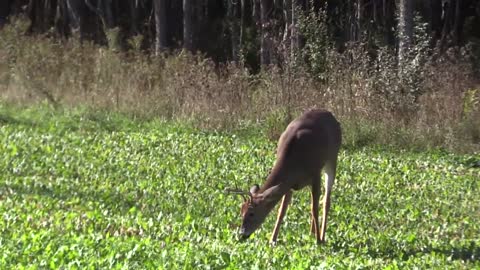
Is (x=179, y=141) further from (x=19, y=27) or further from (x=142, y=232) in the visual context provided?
(x=19, y=27)

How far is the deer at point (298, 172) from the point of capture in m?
9.31

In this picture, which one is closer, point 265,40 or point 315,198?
point 315,198

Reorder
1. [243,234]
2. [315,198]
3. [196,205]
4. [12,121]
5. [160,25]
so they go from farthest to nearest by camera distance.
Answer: [160,25], [12,121], [196,205], [315,198], [243,234]

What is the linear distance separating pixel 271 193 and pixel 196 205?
1.93m

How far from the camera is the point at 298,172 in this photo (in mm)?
9633

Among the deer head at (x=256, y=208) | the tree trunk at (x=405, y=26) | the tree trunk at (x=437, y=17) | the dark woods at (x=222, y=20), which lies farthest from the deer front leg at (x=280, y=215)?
the tree trunk at (x=437, y=17)

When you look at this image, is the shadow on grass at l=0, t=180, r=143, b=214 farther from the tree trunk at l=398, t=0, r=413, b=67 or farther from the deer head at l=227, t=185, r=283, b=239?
the tree trunk at l=398, t=0, r=413, b=67

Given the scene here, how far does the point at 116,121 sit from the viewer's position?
18.5 meters

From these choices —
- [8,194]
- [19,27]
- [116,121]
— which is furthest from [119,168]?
[19,27]

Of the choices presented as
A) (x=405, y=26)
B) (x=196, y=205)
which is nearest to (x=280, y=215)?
(x=196, y=205)

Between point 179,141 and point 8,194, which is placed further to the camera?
point 179,141

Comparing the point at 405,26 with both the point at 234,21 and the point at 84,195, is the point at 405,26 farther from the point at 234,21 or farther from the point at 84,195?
the point at 234,21

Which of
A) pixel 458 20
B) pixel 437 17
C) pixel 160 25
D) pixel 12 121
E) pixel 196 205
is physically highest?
pixel 196 205

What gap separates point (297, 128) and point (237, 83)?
933 cm
